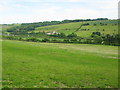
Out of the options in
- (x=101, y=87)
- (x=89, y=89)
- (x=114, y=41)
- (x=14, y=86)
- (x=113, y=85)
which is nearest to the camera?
(x=14, y=86)

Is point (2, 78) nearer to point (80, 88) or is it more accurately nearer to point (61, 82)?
point (61, 82)

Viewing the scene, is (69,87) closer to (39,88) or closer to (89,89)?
(89,89)

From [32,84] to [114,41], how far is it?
12153 cm

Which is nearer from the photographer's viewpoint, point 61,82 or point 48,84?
point 48,84

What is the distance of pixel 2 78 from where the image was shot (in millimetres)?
16219

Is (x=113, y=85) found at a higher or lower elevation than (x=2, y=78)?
lower

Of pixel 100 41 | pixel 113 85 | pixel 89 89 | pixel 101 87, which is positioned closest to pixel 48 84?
pixel 89 89

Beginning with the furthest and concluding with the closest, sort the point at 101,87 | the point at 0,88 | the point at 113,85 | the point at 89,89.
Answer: the point at 113,85
the point at 101,87
the point at 89,89
the point at 0,88

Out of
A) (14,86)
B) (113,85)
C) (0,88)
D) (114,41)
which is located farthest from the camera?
(114,41)

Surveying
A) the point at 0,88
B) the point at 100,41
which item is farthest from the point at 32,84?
the point at 100,41

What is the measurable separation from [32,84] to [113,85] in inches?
366

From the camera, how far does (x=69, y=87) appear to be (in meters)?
15.2

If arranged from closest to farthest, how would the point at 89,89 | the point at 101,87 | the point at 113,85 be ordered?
1. the point at 89,89
2. the point at 101,87
3. the point at 113,85

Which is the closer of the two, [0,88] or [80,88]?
[0,88]
